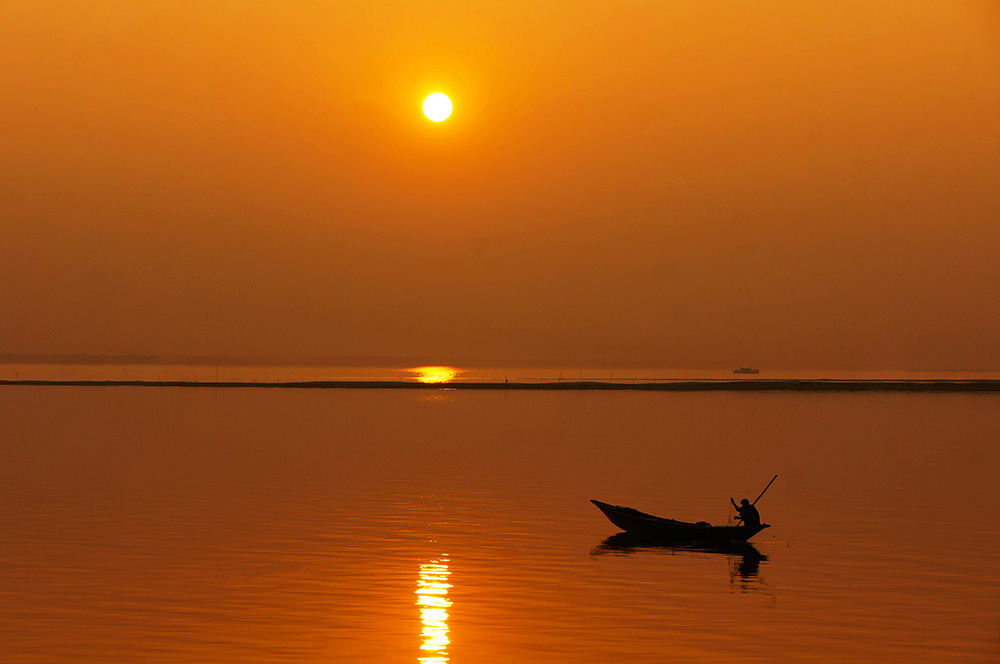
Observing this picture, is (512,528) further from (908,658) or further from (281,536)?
(908,658)

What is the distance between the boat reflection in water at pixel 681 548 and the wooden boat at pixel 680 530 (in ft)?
0.88

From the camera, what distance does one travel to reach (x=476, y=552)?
138 ft

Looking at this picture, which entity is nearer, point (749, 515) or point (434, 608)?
point (434, 608)

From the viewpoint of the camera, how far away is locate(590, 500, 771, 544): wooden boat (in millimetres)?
45156

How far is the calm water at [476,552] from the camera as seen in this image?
2953cm

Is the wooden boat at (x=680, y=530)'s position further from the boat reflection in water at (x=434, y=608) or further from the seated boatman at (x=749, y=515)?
the boat reflection in water at (x=434, y=608)

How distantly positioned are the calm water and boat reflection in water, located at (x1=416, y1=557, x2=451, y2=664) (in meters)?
0.13

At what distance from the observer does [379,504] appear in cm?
5628

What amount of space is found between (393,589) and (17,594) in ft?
34.8

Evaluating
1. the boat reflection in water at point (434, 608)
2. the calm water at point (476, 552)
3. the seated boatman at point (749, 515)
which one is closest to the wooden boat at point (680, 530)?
the seated boatman at point (749, 515)

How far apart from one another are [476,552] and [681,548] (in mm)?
8470

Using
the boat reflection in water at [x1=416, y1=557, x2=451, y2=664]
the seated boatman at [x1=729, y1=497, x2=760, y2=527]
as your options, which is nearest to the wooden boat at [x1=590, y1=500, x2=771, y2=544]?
the seated boatman at [x1=729, y1=497, x2=760, y2=527]

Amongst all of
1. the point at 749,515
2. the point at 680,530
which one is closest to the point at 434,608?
the point at 680,530

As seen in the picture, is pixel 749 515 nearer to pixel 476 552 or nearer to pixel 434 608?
pixel 476 552
